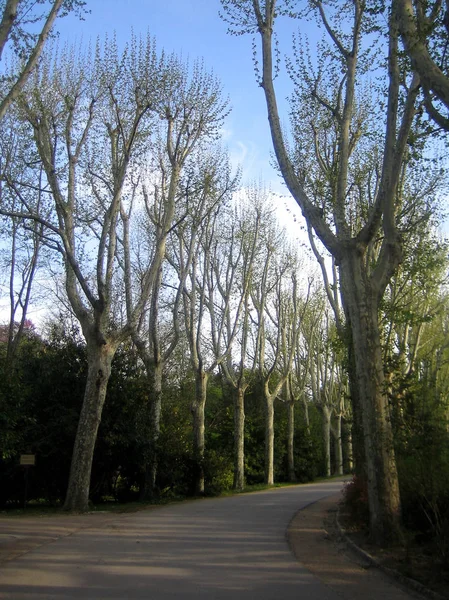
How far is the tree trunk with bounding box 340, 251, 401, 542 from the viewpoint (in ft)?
33.2

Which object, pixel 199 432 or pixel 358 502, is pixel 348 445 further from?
pixel 358 502

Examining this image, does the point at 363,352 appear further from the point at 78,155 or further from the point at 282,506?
the point at 78,155

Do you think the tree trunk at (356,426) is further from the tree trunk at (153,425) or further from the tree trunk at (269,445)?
the tree trunk at (269,445)

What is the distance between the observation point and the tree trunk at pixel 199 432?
25578mm

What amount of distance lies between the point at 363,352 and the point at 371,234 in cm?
225

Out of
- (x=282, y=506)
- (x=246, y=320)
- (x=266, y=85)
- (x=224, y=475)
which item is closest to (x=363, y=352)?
(x=266, y=85)

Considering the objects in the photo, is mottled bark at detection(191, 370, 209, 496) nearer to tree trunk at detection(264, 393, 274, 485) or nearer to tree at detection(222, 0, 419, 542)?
tree trunk at detection(264, 393, 274, 485)

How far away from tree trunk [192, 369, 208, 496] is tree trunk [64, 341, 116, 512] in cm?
822

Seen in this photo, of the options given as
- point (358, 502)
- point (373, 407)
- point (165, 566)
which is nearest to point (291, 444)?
point (358, 502)

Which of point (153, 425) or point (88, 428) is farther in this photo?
point (153, 425)

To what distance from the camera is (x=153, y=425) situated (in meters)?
22.5

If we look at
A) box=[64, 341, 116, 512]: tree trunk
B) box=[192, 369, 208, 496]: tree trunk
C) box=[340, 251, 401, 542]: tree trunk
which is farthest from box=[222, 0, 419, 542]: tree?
box=[192, 369, 208, 496]: tree trunk

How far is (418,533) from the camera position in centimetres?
1030

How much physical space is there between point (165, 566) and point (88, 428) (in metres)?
9.91
